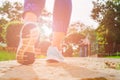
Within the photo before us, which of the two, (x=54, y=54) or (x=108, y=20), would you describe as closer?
(x=54, y=54)

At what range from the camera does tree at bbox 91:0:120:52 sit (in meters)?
41.6

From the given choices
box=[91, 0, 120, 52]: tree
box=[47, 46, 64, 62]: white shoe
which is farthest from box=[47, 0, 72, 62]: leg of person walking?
box=[91, 0, 120, 52]: tree

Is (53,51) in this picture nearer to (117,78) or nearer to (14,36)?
(117,78)

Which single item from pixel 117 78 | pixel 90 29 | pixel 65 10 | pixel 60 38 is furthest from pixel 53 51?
pixel 90 29

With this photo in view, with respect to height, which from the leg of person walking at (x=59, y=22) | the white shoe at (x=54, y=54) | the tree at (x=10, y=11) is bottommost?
the white shoe at (x=54, y=54)

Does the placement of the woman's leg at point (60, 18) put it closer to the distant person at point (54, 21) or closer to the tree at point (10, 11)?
the distant person at point (54, 21)

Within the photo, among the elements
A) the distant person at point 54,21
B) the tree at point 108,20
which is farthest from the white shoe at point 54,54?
the tree at point 108,20

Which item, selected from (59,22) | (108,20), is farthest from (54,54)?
(108,20)

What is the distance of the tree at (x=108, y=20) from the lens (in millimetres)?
41562

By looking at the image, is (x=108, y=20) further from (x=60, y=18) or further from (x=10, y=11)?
(x=60, y=18)

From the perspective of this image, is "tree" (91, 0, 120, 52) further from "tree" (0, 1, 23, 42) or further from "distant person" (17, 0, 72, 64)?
"distant person" (17, 0, 72, 64)

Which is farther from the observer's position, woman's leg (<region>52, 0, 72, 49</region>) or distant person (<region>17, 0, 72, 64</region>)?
woman's leg (<region>52, 0, 72, 49</region>)

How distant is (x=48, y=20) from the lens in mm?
46406

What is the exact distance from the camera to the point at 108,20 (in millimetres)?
42938
